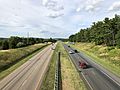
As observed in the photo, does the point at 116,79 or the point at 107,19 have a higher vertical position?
the point at 107,19

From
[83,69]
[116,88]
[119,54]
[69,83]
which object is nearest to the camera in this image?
[116,88]

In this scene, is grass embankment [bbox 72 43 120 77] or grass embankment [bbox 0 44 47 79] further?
grass embankment [bbox 0 44 47 79]

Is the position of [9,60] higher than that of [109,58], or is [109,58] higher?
[109,58]

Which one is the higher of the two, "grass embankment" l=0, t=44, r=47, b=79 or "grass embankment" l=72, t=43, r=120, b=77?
"grass embankment" l=72, t=43, r=120, b=77

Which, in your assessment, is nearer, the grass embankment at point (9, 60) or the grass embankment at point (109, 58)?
the grass embankment at point (109, 58)

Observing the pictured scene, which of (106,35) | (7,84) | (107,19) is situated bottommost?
(7,84)

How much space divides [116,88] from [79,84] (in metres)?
5.02

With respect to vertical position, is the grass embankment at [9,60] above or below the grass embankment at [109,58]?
A: below

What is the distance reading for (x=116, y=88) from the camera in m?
25.1

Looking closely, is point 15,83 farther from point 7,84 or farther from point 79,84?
point 79,84

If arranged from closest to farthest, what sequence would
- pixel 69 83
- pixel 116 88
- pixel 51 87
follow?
pixel 116 88, pixel 51 87, pixel 69 83

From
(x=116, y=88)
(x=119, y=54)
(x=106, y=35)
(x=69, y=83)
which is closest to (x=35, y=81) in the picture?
(x=69, y=83)

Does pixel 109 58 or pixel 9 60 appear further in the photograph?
pixel 9 60

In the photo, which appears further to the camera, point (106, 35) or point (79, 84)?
point (106, 35)
